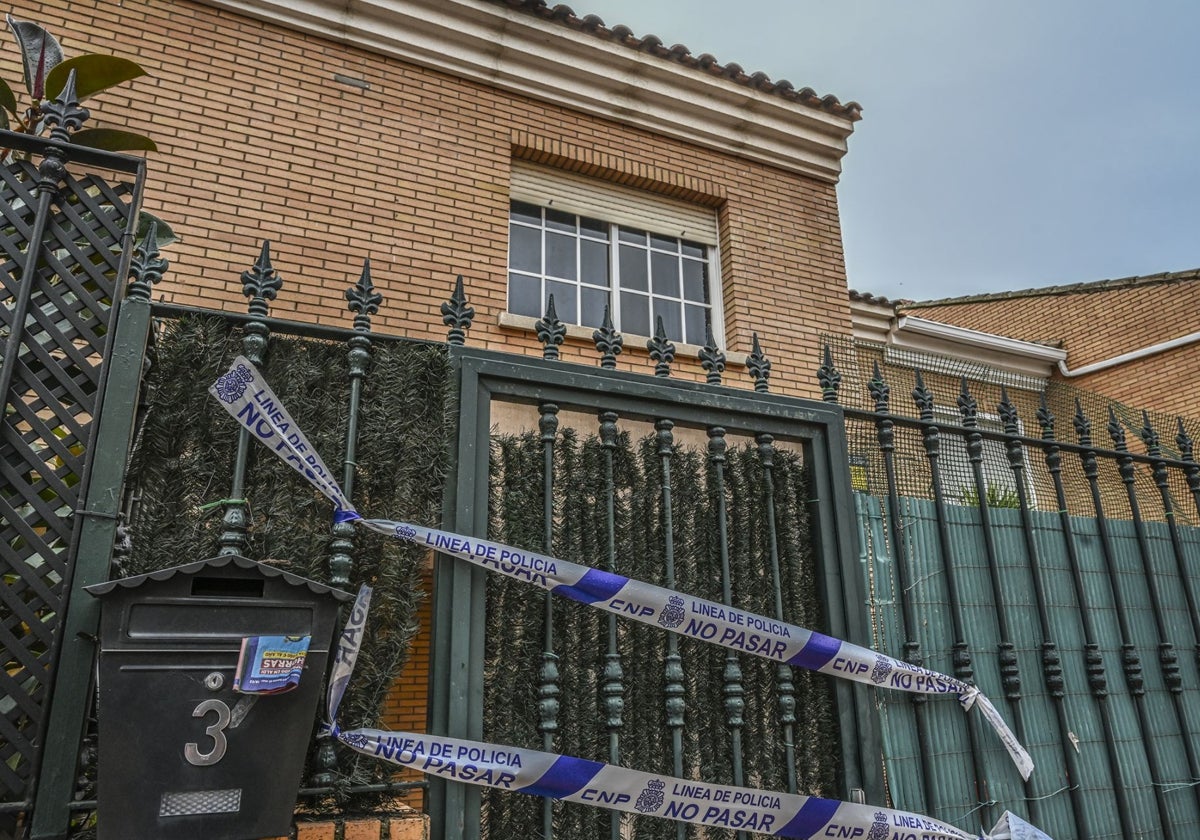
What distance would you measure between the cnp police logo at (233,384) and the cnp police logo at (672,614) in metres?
1.58

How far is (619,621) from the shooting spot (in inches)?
110

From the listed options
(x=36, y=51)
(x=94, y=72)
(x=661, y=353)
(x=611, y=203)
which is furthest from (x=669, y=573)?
(x=611, y=203)

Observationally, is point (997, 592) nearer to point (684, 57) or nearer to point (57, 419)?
point (57, 419)

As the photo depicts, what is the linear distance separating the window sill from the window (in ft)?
1.43

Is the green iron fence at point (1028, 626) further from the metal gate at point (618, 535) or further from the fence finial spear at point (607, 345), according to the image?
the fence finial spear at point (607, 345)

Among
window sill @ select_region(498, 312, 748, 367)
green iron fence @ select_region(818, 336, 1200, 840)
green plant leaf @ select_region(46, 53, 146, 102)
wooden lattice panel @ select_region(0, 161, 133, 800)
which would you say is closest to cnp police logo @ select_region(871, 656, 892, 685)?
green iron fence @ select_region(818, 336, 1200, 840)

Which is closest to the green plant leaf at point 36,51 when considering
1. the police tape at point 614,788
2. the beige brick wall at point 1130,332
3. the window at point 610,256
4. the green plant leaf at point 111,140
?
the green plant leaf at point 111,140

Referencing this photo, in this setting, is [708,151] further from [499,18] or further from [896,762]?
[896,762]

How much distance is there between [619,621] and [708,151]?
6583 mm

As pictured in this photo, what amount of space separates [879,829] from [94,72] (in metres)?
4.41

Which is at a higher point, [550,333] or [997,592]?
[550,333]

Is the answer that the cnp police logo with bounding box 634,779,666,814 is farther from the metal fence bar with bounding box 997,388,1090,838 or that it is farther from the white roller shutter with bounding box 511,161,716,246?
the white roller shutter with bounding box 511,161,716,246

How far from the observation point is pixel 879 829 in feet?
9.23

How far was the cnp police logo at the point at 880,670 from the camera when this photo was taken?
296 cm
